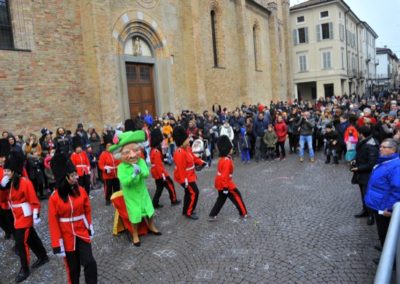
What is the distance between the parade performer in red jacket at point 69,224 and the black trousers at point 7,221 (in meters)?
2.53

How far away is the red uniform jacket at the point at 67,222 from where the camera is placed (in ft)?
14.5

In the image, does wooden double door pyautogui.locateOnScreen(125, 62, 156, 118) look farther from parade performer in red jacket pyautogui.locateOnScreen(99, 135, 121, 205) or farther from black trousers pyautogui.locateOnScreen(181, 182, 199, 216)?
black trousers pyautogui.locateOnScreen(181, 182, 199, 216)

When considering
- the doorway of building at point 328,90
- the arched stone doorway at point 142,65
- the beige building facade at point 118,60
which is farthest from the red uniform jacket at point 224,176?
the doorway of building at point 328,90

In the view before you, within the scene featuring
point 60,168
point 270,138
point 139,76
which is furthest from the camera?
point 139,76

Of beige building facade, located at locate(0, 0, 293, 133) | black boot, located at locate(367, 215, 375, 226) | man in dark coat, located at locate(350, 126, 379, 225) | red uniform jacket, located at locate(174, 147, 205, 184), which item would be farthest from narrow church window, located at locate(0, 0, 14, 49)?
black boot, located at locate(367, 215, 375, 226)

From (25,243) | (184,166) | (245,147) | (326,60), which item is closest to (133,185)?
(184,166)

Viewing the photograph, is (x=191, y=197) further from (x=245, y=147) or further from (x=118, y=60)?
(x=118, y=60)

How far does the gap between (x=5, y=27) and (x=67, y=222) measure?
1203cm

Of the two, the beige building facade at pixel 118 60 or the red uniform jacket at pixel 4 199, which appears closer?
the red uniform jacket at pixel 4 199

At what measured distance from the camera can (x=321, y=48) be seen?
44375 millimetres

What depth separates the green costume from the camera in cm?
623

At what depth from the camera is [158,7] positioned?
19.6m

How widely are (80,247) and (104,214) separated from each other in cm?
383

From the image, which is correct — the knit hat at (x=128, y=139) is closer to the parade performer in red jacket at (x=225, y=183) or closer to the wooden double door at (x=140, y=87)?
the parade performer in red jacket at (x=225, y=183)
